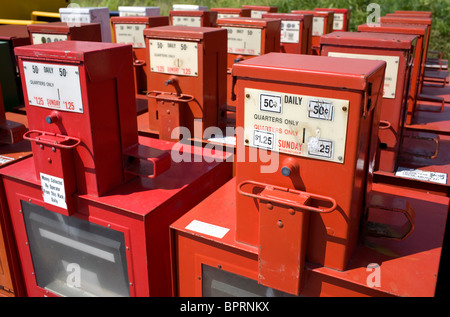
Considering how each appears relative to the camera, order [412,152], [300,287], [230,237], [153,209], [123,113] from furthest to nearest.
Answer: [412,152] → [123,113] → [153,209] → [230,237] → [300,287]

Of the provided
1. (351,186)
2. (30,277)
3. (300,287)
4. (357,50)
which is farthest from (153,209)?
(357,50)

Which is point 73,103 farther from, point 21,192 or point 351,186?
point 351,186

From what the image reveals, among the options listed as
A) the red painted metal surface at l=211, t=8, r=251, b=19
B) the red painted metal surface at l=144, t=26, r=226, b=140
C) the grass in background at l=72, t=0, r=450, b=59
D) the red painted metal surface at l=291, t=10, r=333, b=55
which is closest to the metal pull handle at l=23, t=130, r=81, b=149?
the red painted metal surface at l=144, t=26, r=226, b=140

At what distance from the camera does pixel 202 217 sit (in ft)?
5.89

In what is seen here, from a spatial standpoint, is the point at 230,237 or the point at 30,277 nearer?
the point at 230,237

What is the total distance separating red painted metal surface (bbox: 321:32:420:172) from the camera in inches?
81.2

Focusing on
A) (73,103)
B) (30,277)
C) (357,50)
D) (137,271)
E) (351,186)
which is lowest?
(30,277)

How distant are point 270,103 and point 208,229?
607 millimetres

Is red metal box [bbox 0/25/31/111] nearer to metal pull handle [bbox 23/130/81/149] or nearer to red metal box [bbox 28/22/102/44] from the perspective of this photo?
red metal box [bbox 28/22/102/44]

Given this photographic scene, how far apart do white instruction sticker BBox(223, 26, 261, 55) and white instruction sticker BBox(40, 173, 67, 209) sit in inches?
82.0

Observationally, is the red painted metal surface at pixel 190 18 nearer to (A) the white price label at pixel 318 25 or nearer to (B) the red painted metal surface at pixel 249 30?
(B) the red painted metal surface at pixel 249 30

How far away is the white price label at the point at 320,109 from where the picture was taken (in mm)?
1294

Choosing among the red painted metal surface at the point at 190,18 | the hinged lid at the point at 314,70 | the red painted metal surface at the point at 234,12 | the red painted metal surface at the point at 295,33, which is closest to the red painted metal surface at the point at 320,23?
the red painted metal surface at the point at 234,12
